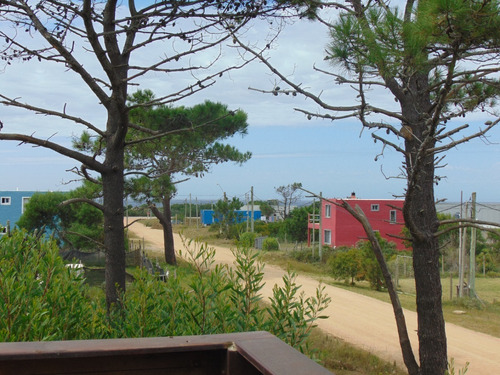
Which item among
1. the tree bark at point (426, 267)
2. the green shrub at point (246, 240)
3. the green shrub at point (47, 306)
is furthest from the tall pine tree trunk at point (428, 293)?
the green shrub at point (47, 306)

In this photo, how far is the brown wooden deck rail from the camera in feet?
4.21

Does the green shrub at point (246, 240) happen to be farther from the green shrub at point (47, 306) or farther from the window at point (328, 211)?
the window at point (328, 211)

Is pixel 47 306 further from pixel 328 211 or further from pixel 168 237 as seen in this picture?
→ pixel 328 211

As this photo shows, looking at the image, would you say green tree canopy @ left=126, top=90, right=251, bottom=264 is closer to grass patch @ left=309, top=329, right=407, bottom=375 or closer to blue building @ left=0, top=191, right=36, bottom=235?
grass patch @ left=309, top=329, right=407, bottom=375

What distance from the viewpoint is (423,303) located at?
4891 millimetres

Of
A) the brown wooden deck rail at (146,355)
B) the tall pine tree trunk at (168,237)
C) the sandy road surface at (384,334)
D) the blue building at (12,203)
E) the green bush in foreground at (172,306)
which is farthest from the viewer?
the blue building at (12,203)

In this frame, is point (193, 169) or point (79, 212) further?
point (79, 212)

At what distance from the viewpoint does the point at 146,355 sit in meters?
1.35

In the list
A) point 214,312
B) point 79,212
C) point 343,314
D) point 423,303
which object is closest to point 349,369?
point 423,303

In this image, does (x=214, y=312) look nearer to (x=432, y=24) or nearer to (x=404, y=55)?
(x=432, y=24)

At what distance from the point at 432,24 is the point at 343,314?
9.74 m

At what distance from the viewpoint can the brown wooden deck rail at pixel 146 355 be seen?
50.6 inches

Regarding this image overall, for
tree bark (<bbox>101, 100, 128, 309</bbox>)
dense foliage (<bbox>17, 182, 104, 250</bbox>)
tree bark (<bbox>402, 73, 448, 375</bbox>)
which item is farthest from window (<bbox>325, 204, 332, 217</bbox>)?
tree bark (<bbox>101, 100, 128, 309</bbox>)

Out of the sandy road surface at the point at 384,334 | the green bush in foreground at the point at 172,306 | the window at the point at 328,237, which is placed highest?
the green bush in foreground at the point at 172,306
